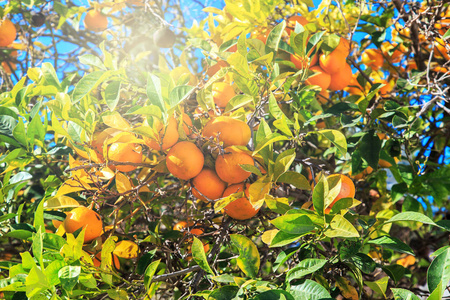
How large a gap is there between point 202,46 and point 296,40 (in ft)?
1.03

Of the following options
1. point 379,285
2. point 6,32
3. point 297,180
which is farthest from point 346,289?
point 6,32

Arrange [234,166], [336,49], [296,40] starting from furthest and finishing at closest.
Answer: [336,49] < [296,40] < [234,166]

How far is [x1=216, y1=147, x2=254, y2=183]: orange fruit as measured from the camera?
2.55ft

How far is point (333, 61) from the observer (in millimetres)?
994

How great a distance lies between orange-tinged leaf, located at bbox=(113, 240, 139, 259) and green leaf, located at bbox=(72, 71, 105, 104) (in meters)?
0.42

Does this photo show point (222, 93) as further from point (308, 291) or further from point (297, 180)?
point (308, 291)

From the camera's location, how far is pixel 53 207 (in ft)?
2.92

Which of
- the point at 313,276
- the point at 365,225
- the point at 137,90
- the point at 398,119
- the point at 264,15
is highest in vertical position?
the point at 264,15

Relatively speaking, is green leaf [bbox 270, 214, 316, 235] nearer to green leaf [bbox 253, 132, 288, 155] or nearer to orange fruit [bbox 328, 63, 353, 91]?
green leaf [bbox 253, 132, 288, 155]

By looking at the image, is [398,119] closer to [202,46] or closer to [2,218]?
[202,46]

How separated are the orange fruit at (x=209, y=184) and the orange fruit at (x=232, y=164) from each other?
0.10ft

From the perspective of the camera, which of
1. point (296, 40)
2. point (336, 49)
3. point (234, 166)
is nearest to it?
point (234, 166)

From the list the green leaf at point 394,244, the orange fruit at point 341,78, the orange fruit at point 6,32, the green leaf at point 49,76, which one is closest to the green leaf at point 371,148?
the orange fruit at point 341,78

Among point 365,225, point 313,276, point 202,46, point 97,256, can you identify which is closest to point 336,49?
point 202,46
